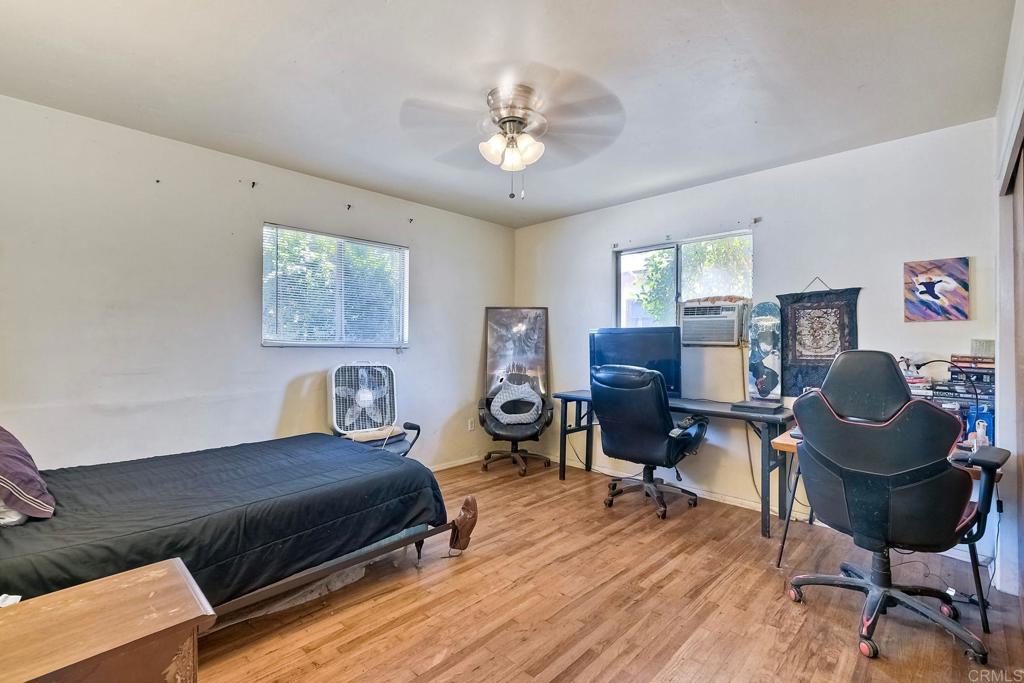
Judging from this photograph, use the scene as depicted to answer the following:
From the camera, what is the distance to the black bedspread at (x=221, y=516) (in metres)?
1.58

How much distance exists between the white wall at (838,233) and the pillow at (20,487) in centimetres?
389

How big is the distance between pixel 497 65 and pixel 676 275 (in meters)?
2.53

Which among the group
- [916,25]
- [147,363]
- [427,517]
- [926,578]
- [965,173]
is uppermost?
[916,25]

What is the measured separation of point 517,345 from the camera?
4.96 meters

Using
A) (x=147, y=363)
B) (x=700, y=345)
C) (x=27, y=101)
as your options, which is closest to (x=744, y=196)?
(x=700, y=345)

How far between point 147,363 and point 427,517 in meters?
2.11

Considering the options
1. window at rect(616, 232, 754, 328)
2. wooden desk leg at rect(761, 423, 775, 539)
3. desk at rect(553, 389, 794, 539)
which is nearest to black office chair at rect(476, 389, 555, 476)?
window at rect(616, 232, 754, 328)

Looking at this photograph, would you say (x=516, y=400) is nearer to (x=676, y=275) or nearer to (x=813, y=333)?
(x=676, y=275)

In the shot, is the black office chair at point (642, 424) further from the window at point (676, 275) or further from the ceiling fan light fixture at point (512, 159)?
the ceiling fan light fixture at point (512, 159)

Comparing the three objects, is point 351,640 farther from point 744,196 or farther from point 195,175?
point 744,196

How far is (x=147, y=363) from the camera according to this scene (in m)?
2.93

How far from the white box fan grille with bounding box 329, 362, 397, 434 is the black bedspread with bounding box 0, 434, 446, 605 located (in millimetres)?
742

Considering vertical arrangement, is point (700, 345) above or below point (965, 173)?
below

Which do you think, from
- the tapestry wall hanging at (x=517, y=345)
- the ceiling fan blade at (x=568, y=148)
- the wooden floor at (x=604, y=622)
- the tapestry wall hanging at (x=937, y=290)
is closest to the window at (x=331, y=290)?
the tapestry wall hanging at (x=517, y=345)
